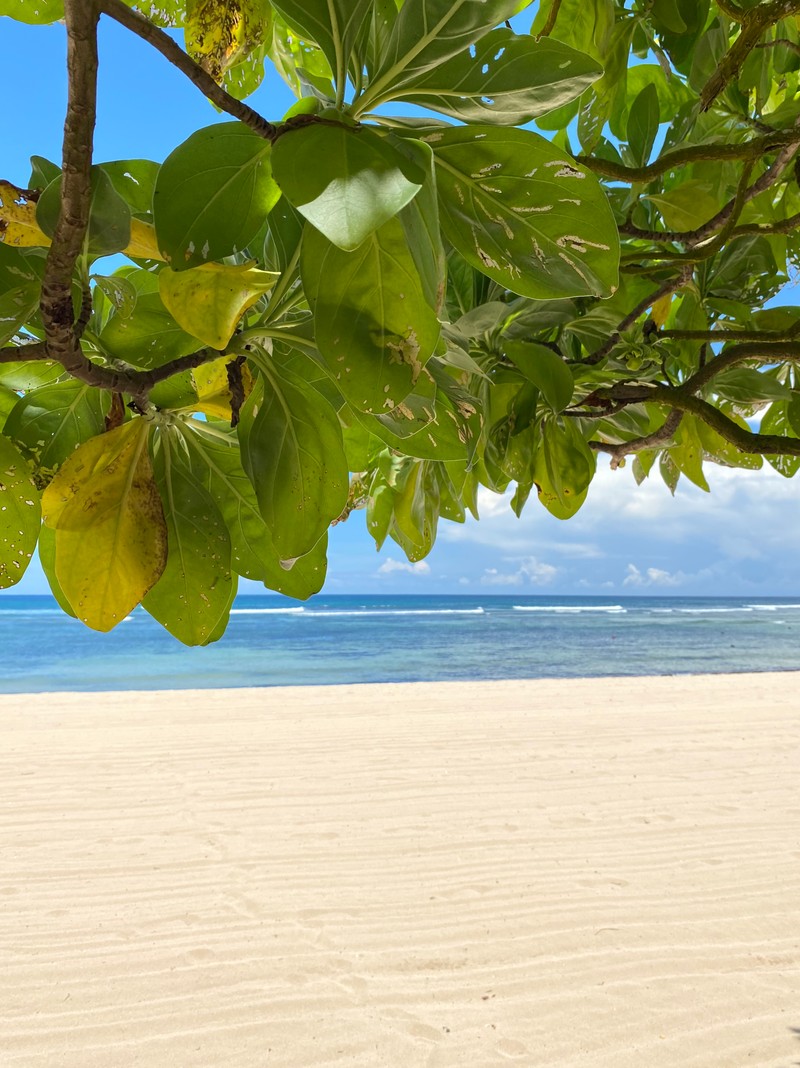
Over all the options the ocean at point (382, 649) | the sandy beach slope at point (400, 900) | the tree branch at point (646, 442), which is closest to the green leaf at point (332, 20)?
the tree branch at point (646, 442)

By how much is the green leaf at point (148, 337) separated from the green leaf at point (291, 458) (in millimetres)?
42

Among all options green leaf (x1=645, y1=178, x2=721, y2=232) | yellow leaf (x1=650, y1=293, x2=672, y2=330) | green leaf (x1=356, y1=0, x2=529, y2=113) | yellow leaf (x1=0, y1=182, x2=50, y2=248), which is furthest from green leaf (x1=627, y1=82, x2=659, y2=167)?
yellow leaf (x1=0, y1=182, x2=50, y2=248)

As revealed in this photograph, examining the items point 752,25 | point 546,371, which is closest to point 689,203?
point 752,25

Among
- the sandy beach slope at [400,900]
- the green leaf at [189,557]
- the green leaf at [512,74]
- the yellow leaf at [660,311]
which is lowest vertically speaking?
the sandy beach slope at [400,900]

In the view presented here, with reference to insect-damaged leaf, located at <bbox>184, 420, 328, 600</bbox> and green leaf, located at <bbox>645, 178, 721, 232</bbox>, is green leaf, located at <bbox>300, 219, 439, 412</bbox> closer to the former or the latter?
insect-damaged leaf, located at <bbox>184, 420, 328, 600</bbox>

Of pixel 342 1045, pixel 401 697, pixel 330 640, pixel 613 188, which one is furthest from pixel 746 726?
pixel 330 640

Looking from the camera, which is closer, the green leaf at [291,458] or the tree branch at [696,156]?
the green leaf at [291,458]

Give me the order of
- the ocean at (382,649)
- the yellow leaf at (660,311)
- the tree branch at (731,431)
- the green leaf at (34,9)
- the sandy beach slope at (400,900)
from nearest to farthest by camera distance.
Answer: the green leaf at (34,9), the tree branch at (731,431), the yellow leaf at (660,311), the sandy beach slope at (400,900), the ocean at (382,649)

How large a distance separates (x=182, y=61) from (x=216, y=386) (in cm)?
19

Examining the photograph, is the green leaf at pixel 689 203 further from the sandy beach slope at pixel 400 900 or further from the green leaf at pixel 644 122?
the sandy beach slope at pixel 400 900

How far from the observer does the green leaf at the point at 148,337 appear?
0.41 m

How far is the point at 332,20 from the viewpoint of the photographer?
1.09 ft

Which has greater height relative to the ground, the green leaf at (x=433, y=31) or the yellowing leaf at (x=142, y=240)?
the green leaf at (x=433, y=31)

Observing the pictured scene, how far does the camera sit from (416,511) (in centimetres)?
98
